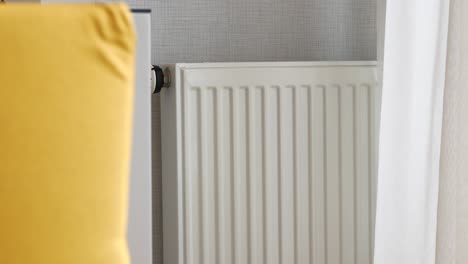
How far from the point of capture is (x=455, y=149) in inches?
63.9

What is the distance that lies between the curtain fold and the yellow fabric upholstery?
1.06 m

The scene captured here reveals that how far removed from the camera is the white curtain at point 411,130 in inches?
66.9

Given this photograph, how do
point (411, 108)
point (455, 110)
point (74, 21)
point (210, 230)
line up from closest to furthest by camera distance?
point (74, 21), point (455, 110), point (411, 108), point (210, 230)

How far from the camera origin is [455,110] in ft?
5.33

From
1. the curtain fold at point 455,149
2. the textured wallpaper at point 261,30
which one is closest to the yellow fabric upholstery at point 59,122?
the curtain fold at point 455,149

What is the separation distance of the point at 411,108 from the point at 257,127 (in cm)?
33

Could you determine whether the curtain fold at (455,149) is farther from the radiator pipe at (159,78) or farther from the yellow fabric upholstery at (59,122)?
the yellow fabric upholstery at (59,122)

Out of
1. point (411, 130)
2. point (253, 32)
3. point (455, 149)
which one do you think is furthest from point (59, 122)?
point (253, 32)

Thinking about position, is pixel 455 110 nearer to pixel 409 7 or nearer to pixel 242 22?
pixel 409 7

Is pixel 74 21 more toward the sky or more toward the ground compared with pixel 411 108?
more toward the sky

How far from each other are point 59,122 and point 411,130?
1.21 m

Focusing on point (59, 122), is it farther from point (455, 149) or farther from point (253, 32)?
point (253, 32)

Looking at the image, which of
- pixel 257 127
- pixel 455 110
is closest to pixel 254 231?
pixel 257 127

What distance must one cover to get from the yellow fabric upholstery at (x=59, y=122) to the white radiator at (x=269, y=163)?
1169 mm
